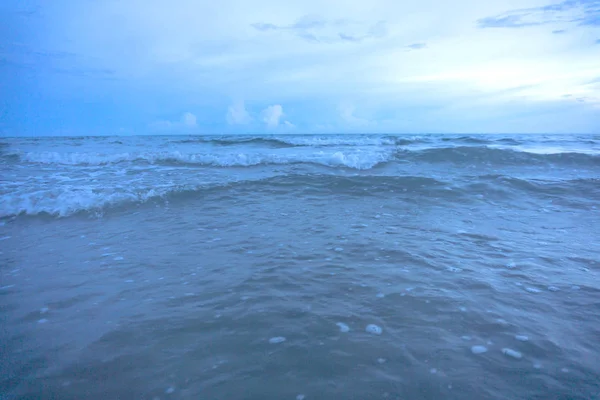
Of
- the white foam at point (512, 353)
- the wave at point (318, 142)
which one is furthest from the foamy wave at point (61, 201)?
the wave at point (318, 142)

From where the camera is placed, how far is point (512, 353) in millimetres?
2594

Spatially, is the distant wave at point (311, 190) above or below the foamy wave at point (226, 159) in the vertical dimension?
below

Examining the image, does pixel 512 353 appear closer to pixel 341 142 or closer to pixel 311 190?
pixel 311 190

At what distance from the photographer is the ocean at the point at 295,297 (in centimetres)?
233

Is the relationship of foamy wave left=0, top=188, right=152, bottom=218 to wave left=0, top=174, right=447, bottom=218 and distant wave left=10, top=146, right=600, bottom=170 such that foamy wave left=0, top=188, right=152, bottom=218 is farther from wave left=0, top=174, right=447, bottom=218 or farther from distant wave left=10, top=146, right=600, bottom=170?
distant wave left=10, top=146, right=600, bottom=170

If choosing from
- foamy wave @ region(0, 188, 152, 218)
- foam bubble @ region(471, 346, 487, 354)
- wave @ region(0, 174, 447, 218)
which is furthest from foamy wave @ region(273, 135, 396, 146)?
foam bubble @ region(471, 346, 487, 354)

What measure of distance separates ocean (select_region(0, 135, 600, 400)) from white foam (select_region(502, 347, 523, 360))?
0.01 meters

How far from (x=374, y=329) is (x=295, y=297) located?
0.92 metres

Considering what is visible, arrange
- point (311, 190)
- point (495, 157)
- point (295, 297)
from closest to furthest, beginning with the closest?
point (295, 297) < point (311, 190) < point (495, 157)

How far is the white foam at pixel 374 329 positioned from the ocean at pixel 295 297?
0.05ft

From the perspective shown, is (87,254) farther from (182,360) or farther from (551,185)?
(551,185)

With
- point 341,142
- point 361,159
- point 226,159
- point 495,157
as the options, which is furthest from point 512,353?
point 341,142

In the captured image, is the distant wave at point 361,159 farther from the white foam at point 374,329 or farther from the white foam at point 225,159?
the white foam at point 374,329

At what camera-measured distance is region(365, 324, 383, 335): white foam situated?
2840mm
